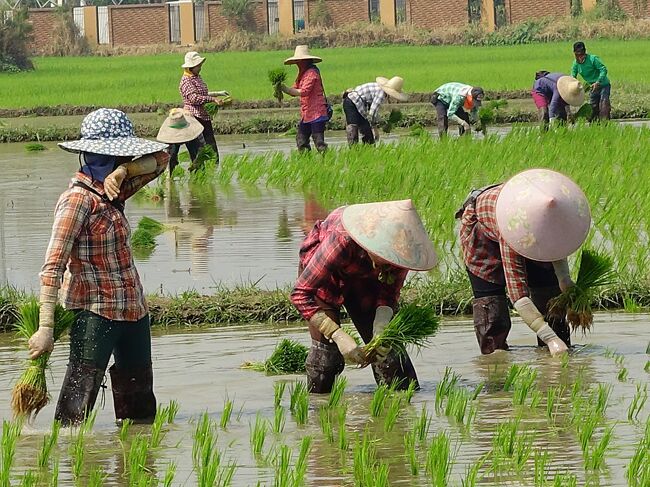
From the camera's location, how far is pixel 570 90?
13.9 meters

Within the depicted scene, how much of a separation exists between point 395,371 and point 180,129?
7.71 m

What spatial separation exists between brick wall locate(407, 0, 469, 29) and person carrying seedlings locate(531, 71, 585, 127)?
36114 mm

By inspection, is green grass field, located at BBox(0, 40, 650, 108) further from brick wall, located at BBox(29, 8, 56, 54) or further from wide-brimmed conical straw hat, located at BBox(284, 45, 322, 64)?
brick wall, located at BBox(29, 8, 56, 54)

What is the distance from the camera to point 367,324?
205 inches

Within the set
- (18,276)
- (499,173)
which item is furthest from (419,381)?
(499,173)

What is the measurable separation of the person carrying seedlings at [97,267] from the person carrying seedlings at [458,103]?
980 centimetres

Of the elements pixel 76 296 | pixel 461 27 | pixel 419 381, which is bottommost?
pixel 419 381

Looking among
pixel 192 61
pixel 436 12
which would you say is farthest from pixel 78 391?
pixel 436 12

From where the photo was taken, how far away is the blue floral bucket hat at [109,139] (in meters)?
4.64

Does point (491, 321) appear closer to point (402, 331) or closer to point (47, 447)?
point (402, 331)

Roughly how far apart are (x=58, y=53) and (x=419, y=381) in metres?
48.3

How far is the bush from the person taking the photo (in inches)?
1569

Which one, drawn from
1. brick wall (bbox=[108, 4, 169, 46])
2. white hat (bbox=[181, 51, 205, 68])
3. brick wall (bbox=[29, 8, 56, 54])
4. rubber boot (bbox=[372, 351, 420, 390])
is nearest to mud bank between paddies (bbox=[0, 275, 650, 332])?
rubber boot (bbox=[372, 351, 420, 390])

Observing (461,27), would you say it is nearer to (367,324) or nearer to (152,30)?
(152,30)
